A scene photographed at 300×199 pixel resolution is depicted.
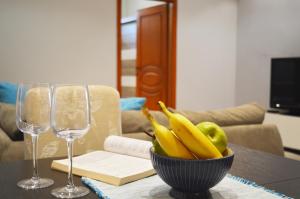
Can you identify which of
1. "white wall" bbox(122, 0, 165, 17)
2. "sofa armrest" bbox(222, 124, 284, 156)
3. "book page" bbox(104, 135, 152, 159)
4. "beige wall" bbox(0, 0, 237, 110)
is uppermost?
"white wall" bbox(122, 0, 165, 17)

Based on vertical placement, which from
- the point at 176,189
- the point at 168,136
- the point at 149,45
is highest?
the point at 149,45

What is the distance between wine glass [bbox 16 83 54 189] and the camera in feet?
3.14

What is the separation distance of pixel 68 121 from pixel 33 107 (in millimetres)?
124

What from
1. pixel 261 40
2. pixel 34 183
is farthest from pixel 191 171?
pixel 261 40

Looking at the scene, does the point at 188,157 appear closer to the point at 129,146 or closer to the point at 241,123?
the point at 129,146

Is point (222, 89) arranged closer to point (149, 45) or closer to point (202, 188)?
point (149, 45)

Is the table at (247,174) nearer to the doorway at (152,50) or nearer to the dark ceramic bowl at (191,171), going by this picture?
the dark ceramic bowl at (191,171)

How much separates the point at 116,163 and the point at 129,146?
101 millimetres

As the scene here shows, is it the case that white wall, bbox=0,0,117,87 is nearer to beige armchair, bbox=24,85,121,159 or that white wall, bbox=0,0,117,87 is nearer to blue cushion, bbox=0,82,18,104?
blue cushion, bbox=0,82,18,104

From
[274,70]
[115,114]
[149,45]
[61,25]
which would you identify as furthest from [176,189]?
[149,45]

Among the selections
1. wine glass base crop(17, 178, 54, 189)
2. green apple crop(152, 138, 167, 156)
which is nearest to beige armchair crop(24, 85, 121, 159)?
wine glass base crop(17, 178, 54, 189)

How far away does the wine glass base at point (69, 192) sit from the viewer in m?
0.89

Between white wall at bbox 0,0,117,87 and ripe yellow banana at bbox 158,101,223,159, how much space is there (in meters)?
3.91

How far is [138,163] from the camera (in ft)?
3.67
